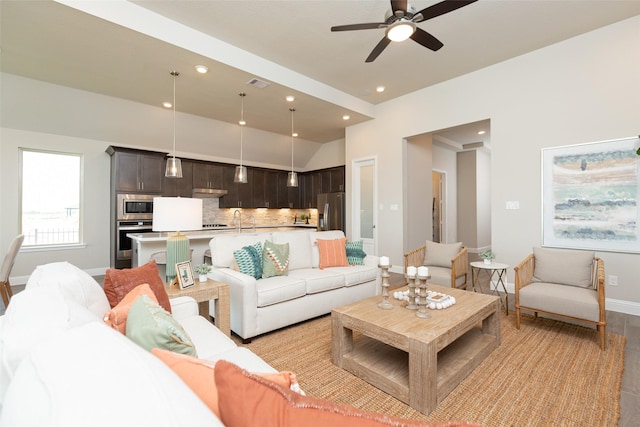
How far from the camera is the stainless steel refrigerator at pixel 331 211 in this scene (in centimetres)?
690

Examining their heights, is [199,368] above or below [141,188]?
below

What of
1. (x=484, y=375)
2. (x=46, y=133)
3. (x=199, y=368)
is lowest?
(x=484, y=375)

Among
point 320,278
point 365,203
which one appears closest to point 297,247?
point 320,278

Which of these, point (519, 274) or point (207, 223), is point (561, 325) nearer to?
point (519, 274)

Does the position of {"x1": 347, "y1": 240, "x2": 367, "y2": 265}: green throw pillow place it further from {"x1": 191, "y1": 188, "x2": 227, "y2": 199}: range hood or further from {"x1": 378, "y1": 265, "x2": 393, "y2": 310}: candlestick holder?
{"x1": 191, "y1": 188, "x2": 227, "y2": 199}: range hood

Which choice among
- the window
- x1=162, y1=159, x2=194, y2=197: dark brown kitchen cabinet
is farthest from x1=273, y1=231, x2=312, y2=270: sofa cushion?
the window

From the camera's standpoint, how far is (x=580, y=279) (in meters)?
2.93

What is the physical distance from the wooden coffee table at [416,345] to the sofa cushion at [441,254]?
4.32 ft

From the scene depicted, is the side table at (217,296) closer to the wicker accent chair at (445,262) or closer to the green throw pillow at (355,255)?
the green throw pillow at (355,255)

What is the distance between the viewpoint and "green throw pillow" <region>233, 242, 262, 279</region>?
117 inches

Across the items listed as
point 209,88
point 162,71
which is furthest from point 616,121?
point 162,71

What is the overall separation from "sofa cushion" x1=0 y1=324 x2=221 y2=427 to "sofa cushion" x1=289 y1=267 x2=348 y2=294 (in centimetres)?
253

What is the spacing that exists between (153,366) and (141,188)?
589 centimetres

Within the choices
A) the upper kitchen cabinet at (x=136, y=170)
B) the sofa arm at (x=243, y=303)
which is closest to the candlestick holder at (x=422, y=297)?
the sofa arm at (x=243, y=303)
